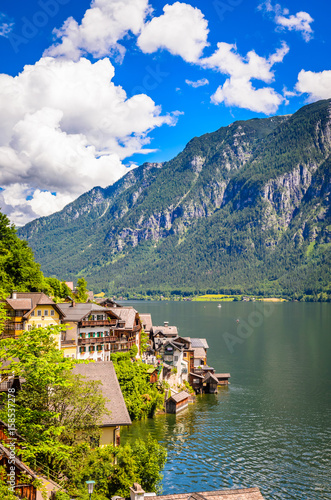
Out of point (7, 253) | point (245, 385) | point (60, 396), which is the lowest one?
point (245, 385)

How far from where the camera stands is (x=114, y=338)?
72875 mm

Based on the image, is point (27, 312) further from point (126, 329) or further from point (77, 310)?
point (126, 329)

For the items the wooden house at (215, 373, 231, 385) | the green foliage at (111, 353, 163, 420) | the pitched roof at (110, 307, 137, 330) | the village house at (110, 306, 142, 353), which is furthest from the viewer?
the wooden house at (215, 373, 231, 385)

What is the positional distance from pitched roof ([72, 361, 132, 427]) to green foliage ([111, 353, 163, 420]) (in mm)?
26572

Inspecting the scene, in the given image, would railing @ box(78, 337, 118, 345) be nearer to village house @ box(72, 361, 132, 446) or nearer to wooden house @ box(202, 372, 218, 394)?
village house @ box(72, 361, 132, 446)

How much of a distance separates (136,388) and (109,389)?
99.3ft

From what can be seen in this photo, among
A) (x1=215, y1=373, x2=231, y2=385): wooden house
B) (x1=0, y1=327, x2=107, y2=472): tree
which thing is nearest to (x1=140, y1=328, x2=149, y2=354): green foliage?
(x1=215, y1=373, x2=231, y2=385): wooden house

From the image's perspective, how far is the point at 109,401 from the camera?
37938 mm

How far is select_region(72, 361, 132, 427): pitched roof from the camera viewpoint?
37.3 meters

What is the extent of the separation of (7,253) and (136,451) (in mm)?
53454

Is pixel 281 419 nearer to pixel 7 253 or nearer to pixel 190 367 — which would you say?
pixel 190 367

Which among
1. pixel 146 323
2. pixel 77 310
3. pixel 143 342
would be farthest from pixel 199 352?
pixel 77 310

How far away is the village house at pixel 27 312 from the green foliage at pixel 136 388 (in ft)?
44.4

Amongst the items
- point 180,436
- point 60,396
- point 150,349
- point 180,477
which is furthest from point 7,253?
point 60,396
